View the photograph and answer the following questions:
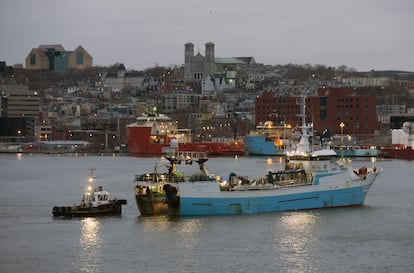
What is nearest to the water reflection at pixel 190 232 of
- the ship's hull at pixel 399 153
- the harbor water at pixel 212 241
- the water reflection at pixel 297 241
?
the harbor water at pixel 212 241

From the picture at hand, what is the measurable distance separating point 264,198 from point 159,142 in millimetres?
60172

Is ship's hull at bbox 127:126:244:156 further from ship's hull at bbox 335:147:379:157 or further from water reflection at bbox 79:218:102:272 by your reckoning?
water reflection at bbox 79:218:102:272

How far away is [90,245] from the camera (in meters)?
36.6

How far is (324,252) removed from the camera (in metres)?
35.9

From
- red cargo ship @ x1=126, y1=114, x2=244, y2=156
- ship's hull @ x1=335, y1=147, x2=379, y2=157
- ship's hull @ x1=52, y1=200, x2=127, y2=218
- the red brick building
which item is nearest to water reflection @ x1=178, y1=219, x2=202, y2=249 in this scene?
ship's hull @ x1=52, y1=200, x2=127, y2=218

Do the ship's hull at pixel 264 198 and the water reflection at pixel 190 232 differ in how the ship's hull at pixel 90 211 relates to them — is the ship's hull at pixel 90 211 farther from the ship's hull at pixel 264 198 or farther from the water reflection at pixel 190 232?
the water reflection at pixel 190 232

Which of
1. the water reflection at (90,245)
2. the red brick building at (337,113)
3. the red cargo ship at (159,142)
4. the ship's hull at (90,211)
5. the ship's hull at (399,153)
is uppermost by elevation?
the red brick building at (337,113)

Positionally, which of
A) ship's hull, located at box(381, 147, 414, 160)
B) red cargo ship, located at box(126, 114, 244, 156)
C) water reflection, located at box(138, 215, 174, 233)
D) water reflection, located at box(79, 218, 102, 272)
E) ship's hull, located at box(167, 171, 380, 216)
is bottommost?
water reflection, located at box(79, 218, 102, 272)

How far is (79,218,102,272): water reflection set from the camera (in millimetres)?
33781

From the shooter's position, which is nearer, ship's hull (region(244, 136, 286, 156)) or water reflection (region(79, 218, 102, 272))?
water reflection (region(79, 218, 102, 272))

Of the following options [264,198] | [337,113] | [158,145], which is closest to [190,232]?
[264,198]

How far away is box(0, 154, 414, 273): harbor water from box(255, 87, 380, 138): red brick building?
76782 mm

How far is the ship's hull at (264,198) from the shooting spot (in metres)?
40.6

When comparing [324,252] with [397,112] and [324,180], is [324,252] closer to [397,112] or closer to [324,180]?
[324,180]
